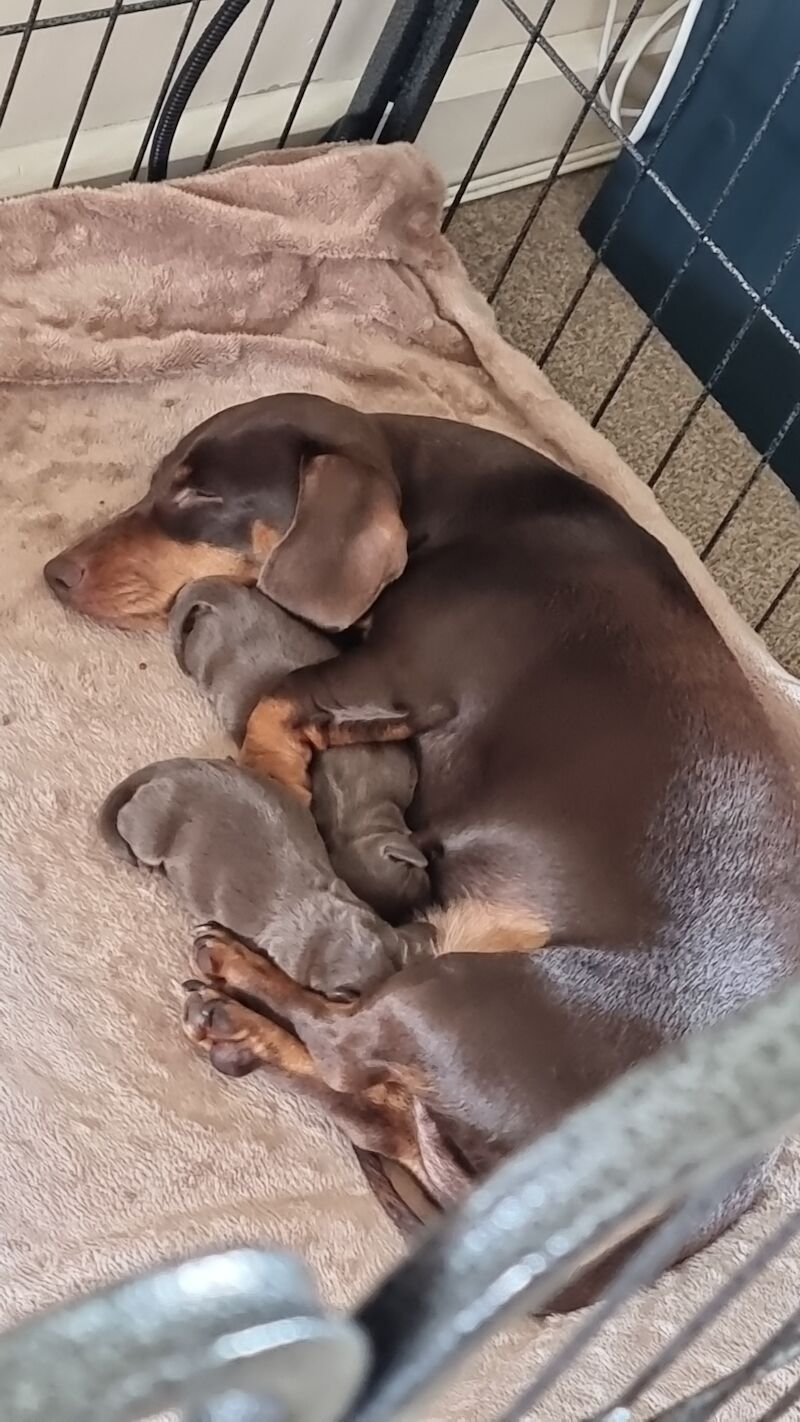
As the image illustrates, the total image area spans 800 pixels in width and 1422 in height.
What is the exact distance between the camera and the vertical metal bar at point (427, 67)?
2480 mm

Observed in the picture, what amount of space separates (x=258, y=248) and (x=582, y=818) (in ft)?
3.80

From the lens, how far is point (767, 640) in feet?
9.05

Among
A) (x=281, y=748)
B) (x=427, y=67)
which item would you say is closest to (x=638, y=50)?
(x=427, y=67)

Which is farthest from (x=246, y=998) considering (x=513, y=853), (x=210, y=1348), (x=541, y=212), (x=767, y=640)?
(x=541, y=212)

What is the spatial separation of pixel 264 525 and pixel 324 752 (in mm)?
314

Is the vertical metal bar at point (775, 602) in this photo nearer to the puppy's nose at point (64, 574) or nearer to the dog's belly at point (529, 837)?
the dog's belly at point (529, 837)

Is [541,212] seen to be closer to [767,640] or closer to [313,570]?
[767,640]

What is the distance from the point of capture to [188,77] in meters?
2.32

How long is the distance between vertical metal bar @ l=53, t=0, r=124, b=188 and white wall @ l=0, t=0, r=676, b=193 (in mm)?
46

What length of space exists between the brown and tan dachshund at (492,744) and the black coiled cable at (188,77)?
2.16 feet

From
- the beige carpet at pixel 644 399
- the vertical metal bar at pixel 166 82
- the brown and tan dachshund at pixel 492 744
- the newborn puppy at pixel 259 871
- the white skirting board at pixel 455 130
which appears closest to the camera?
the brown and tan dachshund at pixel 492 744

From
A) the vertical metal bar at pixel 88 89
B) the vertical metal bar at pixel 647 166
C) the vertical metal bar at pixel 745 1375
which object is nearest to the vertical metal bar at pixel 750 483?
the vertical metal bar at pixel 647 166

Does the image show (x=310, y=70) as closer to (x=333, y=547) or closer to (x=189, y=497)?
(x=189, y=497)

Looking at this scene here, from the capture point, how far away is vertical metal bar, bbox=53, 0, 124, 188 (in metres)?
2.18
